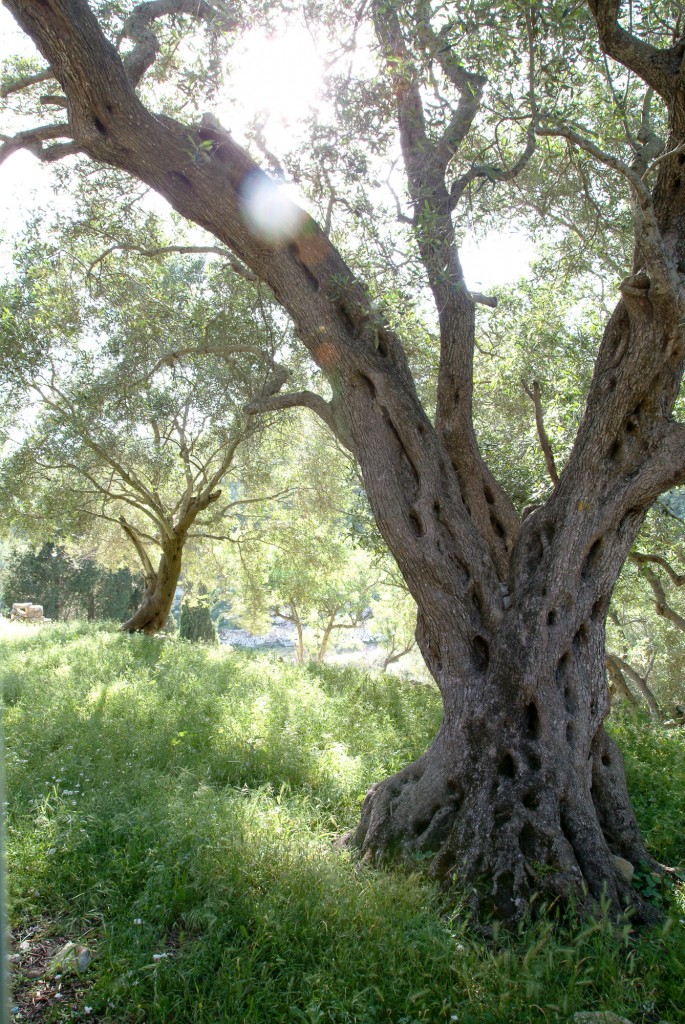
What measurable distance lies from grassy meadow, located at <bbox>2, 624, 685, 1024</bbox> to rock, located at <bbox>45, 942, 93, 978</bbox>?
1.8 inches

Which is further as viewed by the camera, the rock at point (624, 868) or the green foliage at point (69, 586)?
the green foliage at point (69, 586)

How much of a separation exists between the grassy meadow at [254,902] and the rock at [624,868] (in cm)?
16

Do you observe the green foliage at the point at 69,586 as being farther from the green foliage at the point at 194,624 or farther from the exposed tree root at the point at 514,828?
the exposed tree root at the point at 514,828

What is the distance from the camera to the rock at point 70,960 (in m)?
3.57

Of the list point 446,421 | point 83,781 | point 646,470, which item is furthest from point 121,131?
point 83,781

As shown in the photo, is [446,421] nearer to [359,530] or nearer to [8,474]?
[359,530]

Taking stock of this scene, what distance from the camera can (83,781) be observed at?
5.75 metres

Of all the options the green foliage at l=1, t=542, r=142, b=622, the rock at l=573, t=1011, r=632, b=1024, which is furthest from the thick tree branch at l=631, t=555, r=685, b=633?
the green foliage at l=1, t=542, r=142, b=622

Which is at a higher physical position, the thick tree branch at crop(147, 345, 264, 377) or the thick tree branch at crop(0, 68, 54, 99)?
the thick tree branch at crop(0, 68, 54, 99)

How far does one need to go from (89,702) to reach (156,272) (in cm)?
702

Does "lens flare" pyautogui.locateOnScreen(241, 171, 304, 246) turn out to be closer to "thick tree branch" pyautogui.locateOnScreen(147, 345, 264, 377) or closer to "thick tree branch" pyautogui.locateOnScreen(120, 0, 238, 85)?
"thick tree branch" pyautogui.locateOnScreen(120, 0, 238, 85)

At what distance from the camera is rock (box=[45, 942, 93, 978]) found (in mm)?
3573

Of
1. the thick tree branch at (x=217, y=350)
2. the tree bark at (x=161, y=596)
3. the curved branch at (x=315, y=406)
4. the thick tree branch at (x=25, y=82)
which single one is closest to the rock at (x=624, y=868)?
the curved branch at (x=315, y=406)

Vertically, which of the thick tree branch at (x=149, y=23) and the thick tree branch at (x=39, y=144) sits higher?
the thick tree branch at (x=149, y=23)
